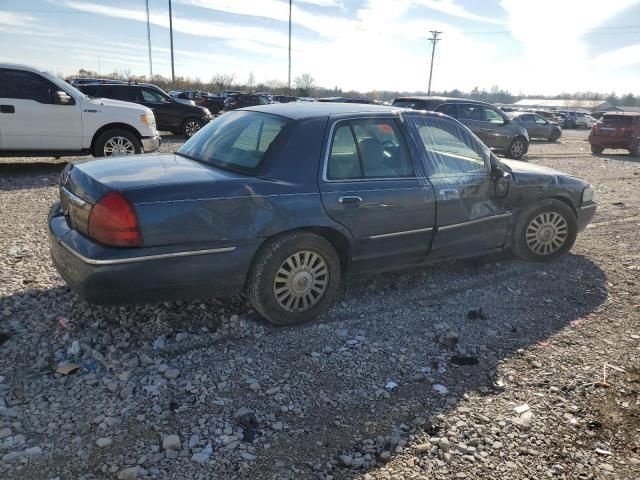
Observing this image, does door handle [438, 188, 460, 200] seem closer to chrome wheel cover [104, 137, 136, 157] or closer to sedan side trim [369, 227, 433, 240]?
sedan side trim [369, 227, 433, 240]

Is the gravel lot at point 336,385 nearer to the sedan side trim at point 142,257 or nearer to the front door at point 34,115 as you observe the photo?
the sedan side trim at point 142,257

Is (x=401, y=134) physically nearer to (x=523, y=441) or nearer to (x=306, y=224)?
(x=306, y=224)

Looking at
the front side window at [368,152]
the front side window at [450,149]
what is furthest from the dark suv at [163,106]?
the front side window at [368,152]

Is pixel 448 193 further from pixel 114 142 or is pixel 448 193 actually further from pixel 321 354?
pixel 114 142

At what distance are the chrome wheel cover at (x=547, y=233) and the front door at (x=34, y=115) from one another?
8014mm

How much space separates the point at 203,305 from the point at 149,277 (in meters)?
0.94

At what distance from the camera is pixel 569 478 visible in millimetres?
2564

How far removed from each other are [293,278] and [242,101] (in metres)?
23.1

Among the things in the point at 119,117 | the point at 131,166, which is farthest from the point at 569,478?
the point at 119,117

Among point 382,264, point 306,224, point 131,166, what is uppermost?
point 131,166

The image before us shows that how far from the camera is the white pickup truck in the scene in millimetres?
8922

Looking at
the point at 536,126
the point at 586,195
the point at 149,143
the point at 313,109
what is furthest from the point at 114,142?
the point at 536,126

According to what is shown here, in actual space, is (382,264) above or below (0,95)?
below

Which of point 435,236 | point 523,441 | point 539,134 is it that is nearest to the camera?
point 523,441
